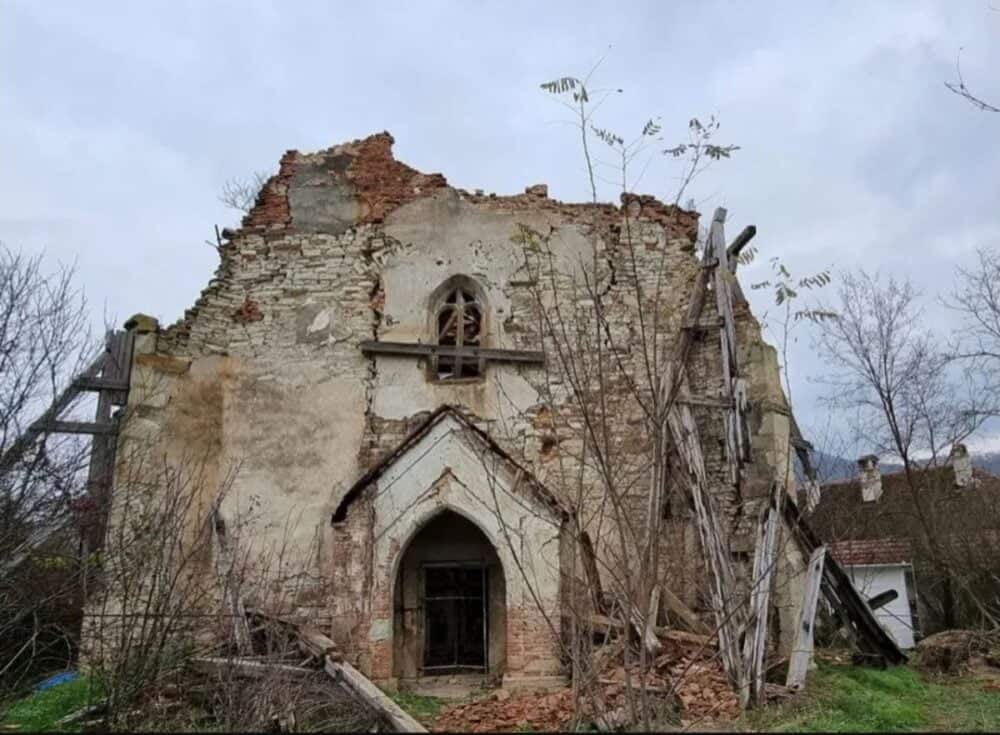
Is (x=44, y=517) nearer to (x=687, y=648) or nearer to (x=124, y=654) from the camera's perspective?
Answer: (x=124, y=654)

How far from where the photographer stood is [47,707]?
25.8 feet

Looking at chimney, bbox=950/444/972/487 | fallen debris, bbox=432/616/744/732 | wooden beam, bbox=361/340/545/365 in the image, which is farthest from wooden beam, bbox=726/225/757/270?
chimney, bbox=950/444/972/487

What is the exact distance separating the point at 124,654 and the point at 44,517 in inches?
169

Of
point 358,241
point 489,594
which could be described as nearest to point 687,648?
point 489,594

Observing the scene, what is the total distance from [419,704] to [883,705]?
4788 mm

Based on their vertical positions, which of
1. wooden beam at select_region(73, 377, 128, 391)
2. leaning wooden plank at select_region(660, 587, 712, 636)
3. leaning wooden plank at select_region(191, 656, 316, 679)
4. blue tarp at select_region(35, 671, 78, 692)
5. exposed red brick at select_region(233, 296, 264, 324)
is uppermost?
exposed red brick at select_region(233, 296, 264, 324)

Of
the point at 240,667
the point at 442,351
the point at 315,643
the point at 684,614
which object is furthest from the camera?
the point at 442,351

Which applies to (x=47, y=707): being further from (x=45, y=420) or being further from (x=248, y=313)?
(x=248, y=313)

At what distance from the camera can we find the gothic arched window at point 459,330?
11.8 metres

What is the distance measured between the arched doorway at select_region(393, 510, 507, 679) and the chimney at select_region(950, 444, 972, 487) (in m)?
18.5

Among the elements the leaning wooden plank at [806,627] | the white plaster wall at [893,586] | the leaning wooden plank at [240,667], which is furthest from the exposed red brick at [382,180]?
the white plaster wall at [893,586]

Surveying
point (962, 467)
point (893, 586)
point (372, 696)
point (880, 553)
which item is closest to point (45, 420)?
point (372, 696)

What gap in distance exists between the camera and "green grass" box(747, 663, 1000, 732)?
7.09 meters

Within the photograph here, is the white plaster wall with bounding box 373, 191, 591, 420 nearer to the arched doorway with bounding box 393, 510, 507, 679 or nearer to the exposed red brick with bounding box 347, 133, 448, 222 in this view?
the exposed red brick with bounding box 347, 133, 448, 222
